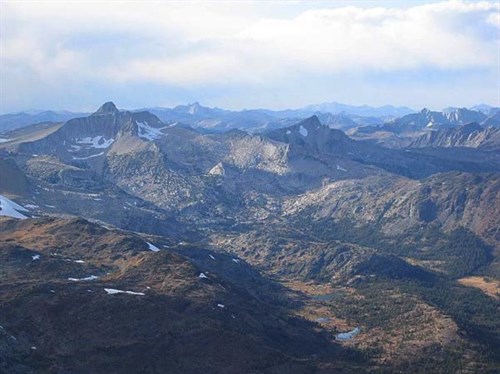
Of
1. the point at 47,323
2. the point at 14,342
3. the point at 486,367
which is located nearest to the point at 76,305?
the point at 47,323

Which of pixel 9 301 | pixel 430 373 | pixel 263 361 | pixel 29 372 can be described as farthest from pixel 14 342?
pixel 430 373

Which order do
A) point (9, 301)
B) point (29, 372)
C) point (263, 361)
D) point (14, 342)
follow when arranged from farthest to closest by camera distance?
point (9, 301)
point (263, 361)
point (14, 342)
point (29, 372)

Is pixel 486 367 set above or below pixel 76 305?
below

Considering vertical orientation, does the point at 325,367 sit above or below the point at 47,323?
below

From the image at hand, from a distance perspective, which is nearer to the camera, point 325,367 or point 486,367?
point 325,367

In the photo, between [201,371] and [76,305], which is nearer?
[201,371]

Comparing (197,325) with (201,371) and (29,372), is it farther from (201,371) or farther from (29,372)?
(29,372)

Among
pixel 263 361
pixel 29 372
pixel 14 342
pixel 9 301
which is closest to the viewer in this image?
pixel 29 372

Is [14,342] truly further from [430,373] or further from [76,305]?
[430,373]

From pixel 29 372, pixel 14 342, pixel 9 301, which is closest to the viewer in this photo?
pixel 29 372
